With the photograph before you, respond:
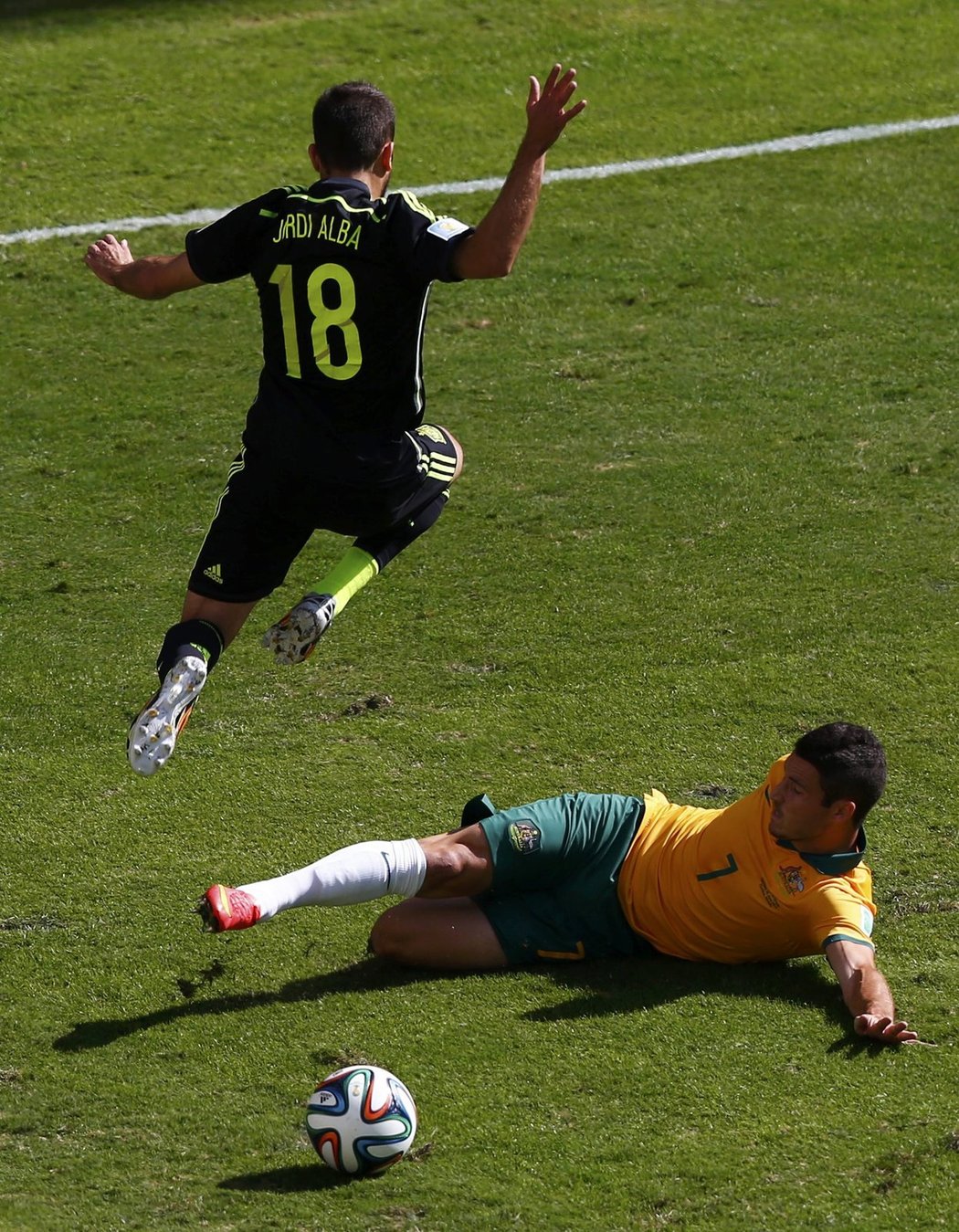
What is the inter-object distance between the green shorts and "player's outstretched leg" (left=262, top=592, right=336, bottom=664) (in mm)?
892

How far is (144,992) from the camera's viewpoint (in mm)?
5664

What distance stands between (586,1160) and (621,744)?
2586 millimetres

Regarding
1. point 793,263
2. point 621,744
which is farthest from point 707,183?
point 621,744

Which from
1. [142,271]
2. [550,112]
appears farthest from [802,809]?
[142,271]

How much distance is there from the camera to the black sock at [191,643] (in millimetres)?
5512

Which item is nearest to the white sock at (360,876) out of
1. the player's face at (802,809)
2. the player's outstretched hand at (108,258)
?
the player's face at (802,809)

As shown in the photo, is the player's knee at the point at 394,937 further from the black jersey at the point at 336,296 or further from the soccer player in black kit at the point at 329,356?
the black jersey at the point at 336,296

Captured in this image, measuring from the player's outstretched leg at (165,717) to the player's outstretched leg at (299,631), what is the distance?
0.81 feet

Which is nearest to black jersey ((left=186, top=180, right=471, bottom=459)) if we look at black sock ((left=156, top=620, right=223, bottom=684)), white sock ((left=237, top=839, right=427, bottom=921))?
black sock ((left=156, top=620, right=223, bottom=684))

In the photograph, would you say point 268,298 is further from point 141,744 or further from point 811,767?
point 811,767

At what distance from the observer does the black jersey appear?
5125 millimetres

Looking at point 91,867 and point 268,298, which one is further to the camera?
point 91,867

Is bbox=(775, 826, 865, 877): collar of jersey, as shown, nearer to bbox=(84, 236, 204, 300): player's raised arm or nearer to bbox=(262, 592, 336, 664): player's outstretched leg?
bbox=(262, 592, 336, 664): player's outstretched leg

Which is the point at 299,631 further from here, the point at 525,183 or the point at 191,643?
the point at 525,183
